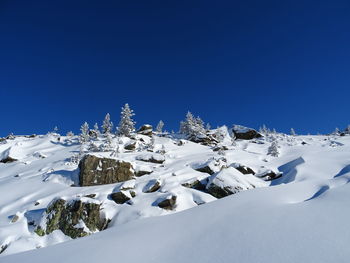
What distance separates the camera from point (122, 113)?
45.7 metres

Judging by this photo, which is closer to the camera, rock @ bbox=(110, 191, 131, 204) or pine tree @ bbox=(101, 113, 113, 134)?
rock @ bbox=(110, 191, 131, 204)

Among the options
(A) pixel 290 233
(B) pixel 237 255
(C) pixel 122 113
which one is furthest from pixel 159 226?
(C) pixel 122 113

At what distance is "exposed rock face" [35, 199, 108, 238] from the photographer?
11852mm

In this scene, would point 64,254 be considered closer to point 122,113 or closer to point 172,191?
point 172,191

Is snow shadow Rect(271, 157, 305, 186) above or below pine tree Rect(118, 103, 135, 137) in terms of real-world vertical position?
below

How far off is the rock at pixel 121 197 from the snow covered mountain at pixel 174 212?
0.20 feet

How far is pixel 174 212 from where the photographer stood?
12.2 meters

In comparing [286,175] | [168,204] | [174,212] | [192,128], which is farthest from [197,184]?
[192,128]

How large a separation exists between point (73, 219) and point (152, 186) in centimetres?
535

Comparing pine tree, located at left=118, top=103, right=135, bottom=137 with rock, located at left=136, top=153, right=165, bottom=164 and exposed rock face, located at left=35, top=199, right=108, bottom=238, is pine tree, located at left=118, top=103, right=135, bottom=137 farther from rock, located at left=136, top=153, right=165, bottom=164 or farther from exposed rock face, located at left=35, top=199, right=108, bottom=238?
exposed rock face, located at left=35, top=199, right=108, bottom=238

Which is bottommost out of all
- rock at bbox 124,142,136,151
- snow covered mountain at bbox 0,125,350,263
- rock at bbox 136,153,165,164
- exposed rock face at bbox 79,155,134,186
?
snow covered mountain at bbox 0,125,350,263

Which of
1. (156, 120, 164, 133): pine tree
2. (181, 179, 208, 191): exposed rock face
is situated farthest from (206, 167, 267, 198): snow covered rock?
(156, 120, 164, 133): pine tree

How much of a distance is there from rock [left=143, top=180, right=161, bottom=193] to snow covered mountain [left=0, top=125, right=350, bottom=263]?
8 cm

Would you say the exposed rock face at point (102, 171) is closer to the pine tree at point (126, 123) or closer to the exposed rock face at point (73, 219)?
the exposed rock face at point (73, 219)
